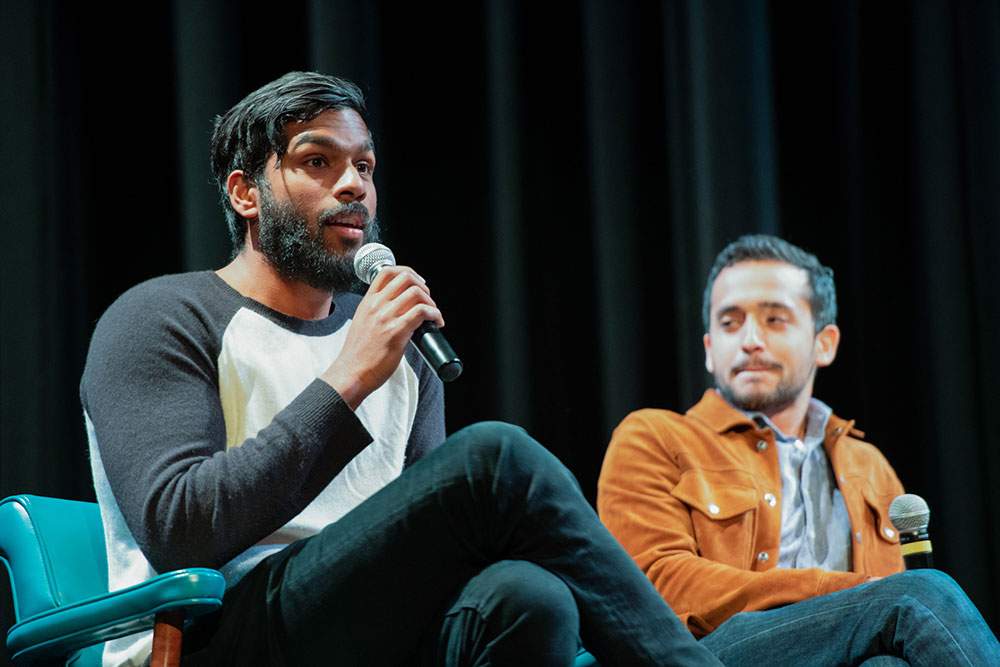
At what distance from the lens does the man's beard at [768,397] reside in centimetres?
199

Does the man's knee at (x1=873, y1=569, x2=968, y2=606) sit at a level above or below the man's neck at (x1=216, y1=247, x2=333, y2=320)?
below

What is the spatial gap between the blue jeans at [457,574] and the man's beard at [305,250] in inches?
18.6

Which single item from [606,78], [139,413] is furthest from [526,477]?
[606,78]

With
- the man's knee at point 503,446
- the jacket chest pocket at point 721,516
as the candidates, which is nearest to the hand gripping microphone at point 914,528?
the jacket chest pocket at point 721,516

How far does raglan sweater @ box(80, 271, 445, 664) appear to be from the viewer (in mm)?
A: 1227

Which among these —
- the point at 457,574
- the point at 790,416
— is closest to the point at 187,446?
the point at 457,574

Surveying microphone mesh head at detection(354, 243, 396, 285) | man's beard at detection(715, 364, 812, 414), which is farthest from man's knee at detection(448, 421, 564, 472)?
man's beard at detection(715, 364, 812, 414)

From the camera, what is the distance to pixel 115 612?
1105mm

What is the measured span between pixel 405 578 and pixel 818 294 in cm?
122

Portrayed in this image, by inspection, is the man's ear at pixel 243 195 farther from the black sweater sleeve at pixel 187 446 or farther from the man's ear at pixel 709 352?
the man's ear at pixel 709 352

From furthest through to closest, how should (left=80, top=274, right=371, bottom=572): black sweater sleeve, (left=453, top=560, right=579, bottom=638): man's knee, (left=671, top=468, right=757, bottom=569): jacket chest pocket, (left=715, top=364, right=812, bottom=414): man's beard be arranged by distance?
(left=715, top=364, right=812, bottom=414): man's beard, (left=671, top=468, right=757, bottom=569): jacket chest pocket, (left=80, top=274, right=371, bottom=572): black sweater sleeve, (left=453, top=560, right=579, bottom=638): man's knee

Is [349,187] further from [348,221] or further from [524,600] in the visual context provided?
[524,600]

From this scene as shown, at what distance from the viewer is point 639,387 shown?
232 centimetres

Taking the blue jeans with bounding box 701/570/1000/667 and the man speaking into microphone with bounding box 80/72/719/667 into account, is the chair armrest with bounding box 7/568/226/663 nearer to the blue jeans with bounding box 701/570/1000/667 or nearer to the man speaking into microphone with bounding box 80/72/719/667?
the man speaking into microphone with bounding box 80/72/719/667
